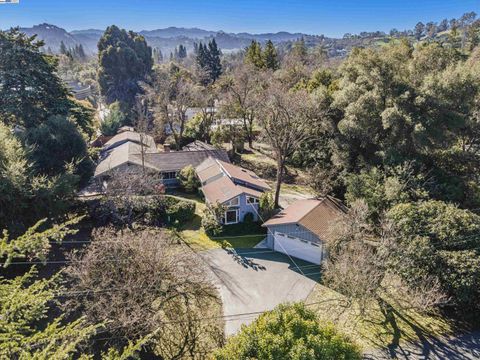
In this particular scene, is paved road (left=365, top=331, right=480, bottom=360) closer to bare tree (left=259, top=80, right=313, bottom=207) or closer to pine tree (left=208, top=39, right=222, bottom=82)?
bare tree (left=259, top=80, right=313, bottom=207)

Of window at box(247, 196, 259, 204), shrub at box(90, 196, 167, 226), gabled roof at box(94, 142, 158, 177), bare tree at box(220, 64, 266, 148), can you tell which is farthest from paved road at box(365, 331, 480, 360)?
bare tree at box(220, 64, 266, 148)

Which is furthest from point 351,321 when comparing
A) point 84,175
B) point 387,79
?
point 84,175

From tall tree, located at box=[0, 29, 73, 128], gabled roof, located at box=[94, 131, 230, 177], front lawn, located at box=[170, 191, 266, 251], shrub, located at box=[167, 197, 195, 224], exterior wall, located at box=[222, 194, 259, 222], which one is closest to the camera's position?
front lawn, located at box=[170, 191, 266, 251]

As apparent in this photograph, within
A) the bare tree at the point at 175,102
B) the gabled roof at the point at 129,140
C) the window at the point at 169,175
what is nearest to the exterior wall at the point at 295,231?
the window at the point at 169,175

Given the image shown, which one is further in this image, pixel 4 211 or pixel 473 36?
pixel 473 36

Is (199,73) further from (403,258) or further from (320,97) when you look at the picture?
(403,258)

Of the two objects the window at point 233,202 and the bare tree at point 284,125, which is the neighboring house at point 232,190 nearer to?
the window at point 233,202
